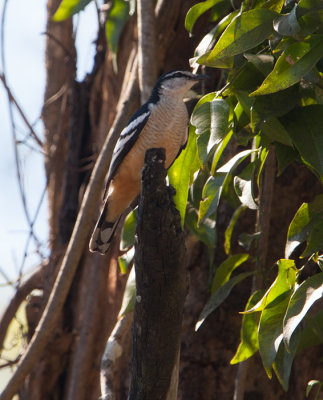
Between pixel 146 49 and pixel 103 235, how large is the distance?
1246mm

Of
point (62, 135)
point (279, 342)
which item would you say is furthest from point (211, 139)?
point (62, 135)

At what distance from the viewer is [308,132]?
267 cm

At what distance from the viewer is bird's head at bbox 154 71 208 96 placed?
3771 mm

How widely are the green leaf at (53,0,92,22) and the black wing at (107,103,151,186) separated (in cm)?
103

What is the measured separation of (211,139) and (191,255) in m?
1.65

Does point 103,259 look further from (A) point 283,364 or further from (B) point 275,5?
(B) point 275,5

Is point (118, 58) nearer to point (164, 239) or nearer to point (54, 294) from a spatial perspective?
point (54, 294)

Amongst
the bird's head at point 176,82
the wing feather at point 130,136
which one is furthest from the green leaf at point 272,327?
the bird's head at point 176,82

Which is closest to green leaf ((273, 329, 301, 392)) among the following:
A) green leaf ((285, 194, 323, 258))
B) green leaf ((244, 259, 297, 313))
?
green leaf ((244, 259, 297, 313))

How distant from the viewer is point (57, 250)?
16.6 ft

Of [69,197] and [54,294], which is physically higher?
[69,197]

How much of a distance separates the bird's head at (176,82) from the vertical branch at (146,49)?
18 centimetres

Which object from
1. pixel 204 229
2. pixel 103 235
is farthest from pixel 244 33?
pixel 103 235

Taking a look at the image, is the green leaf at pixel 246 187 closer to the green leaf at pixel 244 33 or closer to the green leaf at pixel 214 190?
the green leaf at pixel 214 190
